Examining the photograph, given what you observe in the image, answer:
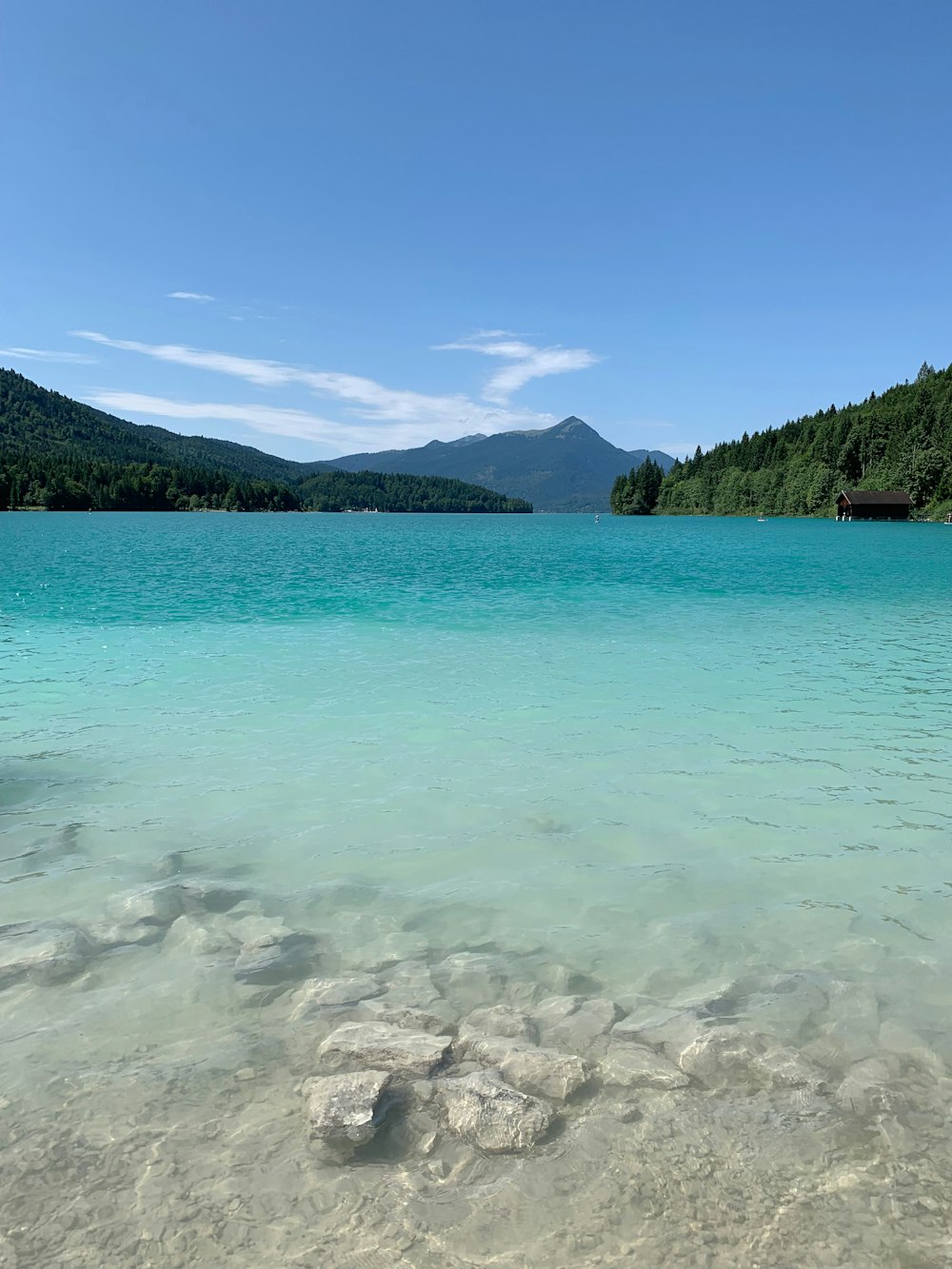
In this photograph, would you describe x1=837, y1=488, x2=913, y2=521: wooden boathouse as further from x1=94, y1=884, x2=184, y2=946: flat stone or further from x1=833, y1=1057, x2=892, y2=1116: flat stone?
x1=94, y1=884, x2=184, y2=946: flat stone

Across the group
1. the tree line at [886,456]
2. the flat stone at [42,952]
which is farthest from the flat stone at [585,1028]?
the tree line at [886,456]

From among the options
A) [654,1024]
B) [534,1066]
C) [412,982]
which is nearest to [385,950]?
[412,982]

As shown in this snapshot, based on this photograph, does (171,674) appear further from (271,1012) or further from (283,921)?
(271,1012)

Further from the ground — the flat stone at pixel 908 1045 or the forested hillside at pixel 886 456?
the forested hillside at pixel 886 456

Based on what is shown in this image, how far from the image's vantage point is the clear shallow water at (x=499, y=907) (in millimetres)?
3791

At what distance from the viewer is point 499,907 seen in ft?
24.5

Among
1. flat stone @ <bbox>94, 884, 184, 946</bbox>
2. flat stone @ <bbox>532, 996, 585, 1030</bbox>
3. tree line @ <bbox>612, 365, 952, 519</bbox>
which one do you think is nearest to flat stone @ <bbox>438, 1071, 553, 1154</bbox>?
flat stone @ <bbox>532, 996, 585, 1030</bbox>

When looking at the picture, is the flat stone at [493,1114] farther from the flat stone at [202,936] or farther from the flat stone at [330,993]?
the flat stone at [202,936]

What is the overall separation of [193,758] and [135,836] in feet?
10.2

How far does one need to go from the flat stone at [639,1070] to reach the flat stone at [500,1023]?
58 centimetres

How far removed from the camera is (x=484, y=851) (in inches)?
348

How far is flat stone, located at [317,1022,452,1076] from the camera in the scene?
4816 mm

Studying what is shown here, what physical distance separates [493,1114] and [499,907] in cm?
312

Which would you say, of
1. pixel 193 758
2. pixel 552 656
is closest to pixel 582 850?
pixel 193 758
